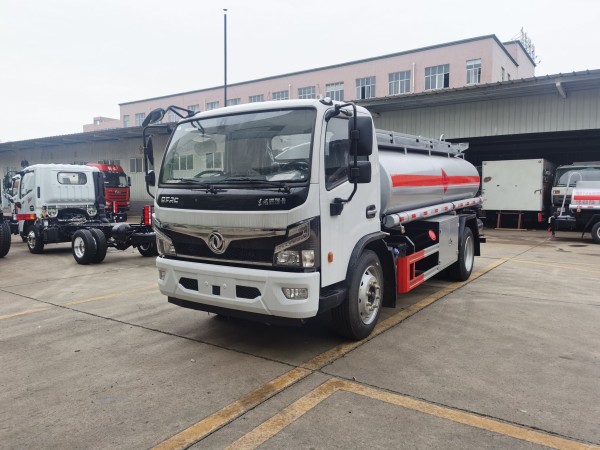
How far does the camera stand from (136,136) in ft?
95.9

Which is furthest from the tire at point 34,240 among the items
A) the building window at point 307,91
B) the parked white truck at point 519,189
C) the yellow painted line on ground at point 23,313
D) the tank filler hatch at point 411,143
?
the building window at point 307,91

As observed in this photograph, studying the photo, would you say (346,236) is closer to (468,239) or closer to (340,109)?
(340,109)

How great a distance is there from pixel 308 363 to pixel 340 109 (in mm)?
2412

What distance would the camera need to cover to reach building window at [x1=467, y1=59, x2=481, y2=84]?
39406 millimetres

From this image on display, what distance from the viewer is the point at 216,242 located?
4.40m

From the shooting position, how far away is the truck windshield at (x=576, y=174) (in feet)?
52.7

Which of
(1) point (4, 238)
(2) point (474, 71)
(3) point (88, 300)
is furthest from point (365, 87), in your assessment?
(3) point (88, 300)

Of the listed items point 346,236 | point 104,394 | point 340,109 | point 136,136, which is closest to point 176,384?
point 104,394

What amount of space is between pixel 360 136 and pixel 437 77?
4108cm

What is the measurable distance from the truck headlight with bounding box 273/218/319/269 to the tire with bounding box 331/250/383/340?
0.72 m

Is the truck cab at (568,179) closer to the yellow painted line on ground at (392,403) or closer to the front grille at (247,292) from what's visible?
the yellow painted line on ground at (392,403)

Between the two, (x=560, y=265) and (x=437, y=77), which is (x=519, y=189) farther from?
(x=437, y=77)

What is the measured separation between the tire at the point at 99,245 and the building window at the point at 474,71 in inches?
1454

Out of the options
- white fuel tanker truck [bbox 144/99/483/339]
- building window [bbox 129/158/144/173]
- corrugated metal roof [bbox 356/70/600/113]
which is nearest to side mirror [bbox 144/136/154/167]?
white fuel tanker truck [bbox 144/99/483/339]
